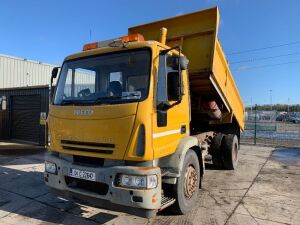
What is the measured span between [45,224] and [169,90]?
9.67 feet

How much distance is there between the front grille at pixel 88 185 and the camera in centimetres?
445

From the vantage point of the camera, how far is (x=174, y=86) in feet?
15.1

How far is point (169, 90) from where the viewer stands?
15.2 ft

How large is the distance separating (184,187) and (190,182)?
10.7 inches

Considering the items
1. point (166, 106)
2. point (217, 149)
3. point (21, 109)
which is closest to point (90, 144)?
point (166, 106)

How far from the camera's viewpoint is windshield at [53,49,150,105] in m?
4.48

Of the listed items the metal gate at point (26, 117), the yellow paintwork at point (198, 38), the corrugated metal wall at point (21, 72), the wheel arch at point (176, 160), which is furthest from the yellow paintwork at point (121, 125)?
the corrugated metal wall at point (21, 72)

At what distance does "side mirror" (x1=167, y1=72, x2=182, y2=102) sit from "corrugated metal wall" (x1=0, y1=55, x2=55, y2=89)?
20.4m

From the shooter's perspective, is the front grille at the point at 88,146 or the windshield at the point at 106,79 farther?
the windshield at the point at 106,79

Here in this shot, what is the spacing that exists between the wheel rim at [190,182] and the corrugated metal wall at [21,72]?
→ 20.1m

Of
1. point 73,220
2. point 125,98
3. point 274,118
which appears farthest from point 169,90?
point 274,118

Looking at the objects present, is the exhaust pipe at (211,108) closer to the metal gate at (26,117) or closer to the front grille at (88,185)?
the front grille at (88,185)

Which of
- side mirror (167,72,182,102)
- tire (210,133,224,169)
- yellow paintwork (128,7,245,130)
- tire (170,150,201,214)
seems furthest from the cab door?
tire (210,133,224,169)

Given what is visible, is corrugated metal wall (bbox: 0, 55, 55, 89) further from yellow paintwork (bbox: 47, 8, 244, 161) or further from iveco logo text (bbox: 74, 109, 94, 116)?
iveco logo text (bbox: 74, 109, 94, 116)
